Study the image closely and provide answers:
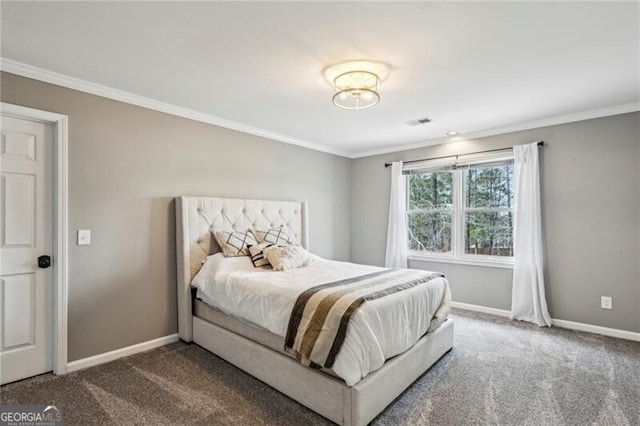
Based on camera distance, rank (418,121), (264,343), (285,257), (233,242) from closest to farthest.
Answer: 1. (264,343)
2. (285,257)
3. (233,242)
4. (418,121)

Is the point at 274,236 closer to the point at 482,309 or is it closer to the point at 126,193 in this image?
the point at 126,193

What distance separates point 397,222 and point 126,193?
3.59m

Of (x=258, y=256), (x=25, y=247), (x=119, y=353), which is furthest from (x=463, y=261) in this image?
(x=25, y=247)

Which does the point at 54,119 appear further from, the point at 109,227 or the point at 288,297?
the point at 288,297

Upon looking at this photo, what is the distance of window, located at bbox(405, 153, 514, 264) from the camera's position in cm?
414

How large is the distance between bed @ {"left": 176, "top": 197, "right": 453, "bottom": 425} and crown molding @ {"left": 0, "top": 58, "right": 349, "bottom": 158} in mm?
895

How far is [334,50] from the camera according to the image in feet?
7.13

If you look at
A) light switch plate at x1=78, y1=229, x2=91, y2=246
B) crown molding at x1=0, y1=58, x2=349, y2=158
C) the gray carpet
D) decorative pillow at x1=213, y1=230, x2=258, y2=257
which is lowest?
the gray carpet

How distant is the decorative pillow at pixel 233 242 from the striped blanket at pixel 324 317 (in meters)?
1.24

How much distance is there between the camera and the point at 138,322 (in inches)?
118

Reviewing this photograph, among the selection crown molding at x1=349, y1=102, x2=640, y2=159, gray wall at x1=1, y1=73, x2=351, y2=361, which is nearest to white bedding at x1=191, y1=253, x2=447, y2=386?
gray wall at x1=1, y1=73, x2=351, y2=361

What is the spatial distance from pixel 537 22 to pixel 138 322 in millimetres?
3852

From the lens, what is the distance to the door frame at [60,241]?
99.7 inches

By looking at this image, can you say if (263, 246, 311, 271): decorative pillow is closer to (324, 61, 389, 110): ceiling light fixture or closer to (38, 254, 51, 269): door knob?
(324, 61, 389, 110): ceiling light fixture
